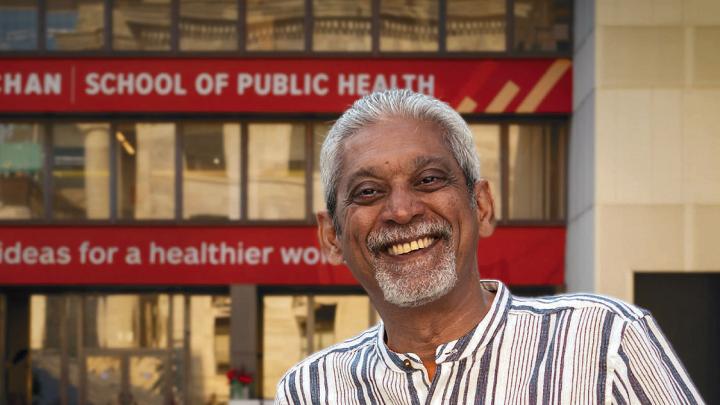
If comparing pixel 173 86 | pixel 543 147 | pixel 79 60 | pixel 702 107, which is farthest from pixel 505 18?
pixel 79 60

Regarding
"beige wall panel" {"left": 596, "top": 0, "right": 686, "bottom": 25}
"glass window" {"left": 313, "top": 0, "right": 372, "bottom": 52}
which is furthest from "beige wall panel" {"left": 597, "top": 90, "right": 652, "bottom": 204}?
"glass window" {"left": 313, "top": 0, "right": 372, "bottom": 52}

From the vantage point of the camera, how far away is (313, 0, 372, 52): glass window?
2217 cm

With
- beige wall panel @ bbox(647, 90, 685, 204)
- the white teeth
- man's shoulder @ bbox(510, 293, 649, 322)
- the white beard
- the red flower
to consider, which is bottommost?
the red flower

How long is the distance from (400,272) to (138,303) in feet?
69.3

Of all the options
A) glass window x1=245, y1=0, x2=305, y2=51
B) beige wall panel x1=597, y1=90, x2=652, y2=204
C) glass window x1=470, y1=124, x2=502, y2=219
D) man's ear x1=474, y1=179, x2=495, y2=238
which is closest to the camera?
man's ear x1=474, y1=179, x2=495, y2=238

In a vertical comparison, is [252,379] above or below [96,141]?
below

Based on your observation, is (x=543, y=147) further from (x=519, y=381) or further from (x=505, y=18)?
(x=519, y=381)

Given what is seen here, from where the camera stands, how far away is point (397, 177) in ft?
7.58

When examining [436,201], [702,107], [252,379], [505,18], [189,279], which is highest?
[505,18]

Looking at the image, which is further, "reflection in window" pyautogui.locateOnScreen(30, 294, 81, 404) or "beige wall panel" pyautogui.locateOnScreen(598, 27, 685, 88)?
"reflection in window" pyautogui.locateOnScreen(30, 294, 81, 404)

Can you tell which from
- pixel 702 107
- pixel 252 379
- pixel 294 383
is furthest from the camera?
pixel 252 379

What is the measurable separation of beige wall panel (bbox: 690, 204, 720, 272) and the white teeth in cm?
1863

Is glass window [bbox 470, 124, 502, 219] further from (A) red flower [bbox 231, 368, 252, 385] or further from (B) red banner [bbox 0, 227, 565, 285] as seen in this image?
(A) red flower [bbox 231, 368, 252, 385]

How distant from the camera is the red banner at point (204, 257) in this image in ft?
73.4
